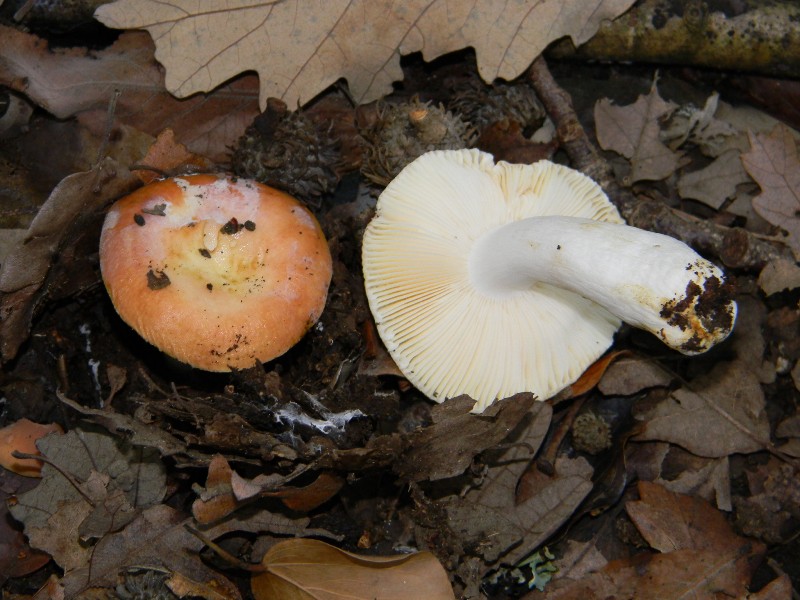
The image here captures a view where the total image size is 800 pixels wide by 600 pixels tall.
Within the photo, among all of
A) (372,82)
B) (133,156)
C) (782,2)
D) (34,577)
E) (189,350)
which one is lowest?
(34,577)

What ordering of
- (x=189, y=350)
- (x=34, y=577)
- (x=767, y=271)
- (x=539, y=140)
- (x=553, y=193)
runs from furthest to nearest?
(x=539, y=140)
(x=767, y=271)
(x=553, y=193)
(x=34, y=577)
(x=189, y=350)


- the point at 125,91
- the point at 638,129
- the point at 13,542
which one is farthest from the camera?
the point at 638,129

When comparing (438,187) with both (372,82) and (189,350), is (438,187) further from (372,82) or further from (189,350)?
(189,350)

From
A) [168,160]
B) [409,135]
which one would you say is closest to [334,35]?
[409,135]

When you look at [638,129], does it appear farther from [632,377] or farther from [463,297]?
[463,297]

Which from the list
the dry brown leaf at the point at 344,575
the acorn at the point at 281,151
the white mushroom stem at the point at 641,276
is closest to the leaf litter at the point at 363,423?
the dry brown leaf at the point at 344,575

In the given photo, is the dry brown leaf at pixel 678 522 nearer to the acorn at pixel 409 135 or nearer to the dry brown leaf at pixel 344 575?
the dry brown leaf at pixel 344 575

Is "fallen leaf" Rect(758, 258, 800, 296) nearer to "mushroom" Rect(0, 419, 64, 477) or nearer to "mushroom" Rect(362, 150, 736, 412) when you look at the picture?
"mushroom" Rect(362, 150, 736, 412)

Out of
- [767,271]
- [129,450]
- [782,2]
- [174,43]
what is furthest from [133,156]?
[782,2]
